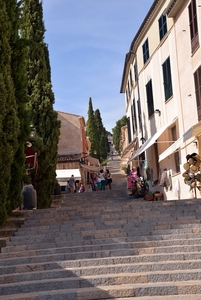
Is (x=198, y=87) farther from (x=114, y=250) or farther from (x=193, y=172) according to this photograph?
(x=114, y=250)

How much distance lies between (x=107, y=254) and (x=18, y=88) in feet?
21.0

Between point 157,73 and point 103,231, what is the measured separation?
15.2 m

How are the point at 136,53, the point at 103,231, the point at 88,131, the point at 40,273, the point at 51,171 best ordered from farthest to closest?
the point at 88,131 → the point at 136,53 → the point at 51,171 → the point at 103,231 → the point at 40,273

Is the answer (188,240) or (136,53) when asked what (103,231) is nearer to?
(188,240)

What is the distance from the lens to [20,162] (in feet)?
45.7

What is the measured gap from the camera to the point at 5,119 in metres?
A: 12.3

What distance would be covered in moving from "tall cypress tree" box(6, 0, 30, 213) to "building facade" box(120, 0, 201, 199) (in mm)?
5375

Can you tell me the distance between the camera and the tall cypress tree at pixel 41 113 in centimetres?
2038

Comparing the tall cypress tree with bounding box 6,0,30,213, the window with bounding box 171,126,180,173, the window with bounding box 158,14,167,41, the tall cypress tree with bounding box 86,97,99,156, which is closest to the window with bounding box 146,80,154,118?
the window with bounding box 158,14,167,41

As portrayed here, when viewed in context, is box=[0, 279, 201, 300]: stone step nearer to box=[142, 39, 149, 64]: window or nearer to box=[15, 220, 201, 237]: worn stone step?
box=[15, 220, 201, 237]: worn stone step

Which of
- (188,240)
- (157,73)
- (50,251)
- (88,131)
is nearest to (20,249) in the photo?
(50,251)

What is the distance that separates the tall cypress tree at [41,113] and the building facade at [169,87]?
176 inches

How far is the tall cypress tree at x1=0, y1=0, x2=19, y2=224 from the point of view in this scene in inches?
470

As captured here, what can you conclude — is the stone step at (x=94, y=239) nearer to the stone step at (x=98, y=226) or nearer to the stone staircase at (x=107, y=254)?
the stone staircase at (x=107, y=254)
